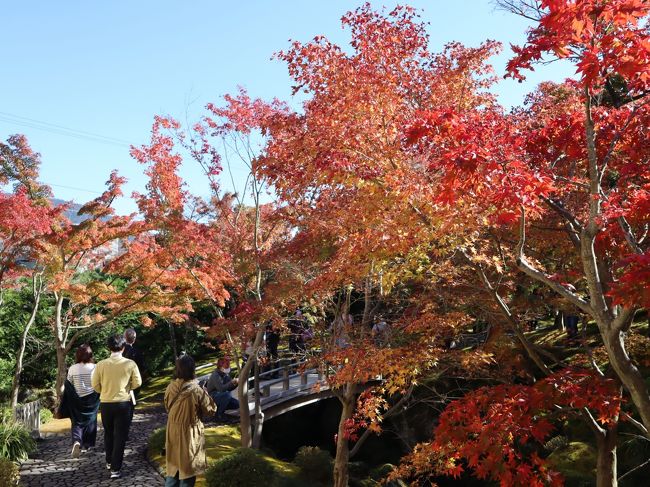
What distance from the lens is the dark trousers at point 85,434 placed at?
853cm

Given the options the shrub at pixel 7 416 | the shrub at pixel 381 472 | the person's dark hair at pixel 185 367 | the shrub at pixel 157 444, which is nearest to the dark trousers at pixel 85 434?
the shrub at pixel 157 444

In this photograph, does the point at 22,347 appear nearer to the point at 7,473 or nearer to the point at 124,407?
the point at 7,473

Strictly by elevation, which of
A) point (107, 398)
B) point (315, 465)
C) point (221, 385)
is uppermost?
point (107, 398)

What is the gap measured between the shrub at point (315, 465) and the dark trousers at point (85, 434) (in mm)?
3734

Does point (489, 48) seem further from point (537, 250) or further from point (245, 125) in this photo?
point (245, 125)

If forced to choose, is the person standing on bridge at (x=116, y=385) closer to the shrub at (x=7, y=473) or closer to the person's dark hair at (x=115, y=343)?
the person's dark hair at (x=115, y=343)

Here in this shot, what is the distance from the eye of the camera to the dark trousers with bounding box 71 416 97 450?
8.53m

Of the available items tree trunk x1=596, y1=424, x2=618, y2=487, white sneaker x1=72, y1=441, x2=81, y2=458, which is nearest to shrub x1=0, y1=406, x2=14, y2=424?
white sneaker x1=72, y1=441, x2=81, y2=458

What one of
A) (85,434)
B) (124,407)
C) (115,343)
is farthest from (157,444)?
(115,343)

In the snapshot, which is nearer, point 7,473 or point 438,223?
point 438,223

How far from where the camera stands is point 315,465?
1019 centimetres

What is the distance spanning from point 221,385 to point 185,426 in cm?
671

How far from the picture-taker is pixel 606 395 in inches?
203

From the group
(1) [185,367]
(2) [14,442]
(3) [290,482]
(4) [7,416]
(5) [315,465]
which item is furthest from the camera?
(5) [315,465]
